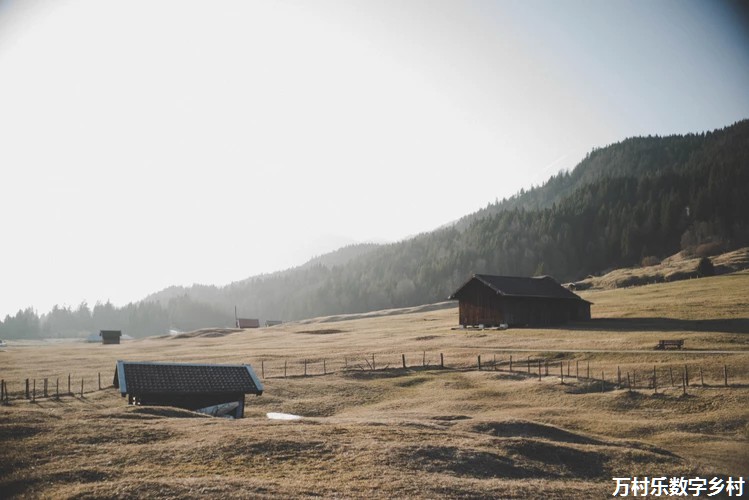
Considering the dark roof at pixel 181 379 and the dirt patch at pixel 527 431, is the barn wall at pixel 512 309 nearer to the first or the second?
the dark roof at pixel 181 379

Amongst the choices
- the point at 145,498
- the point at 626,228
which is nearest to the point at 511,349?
the point at 145,498

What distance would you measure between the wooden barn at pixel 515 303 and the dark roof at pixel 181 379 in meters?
47.9

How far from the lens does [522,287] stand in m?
82.0

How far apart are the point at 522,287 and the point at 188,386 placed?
58.3m

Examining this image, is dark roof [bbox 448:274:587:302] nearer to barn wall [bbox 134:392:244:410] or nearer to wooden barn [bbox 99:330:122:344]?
barn wall [bbox 134:392:244:410]

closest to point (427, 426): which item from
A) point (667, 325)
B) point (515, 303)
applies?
point (667, 325)

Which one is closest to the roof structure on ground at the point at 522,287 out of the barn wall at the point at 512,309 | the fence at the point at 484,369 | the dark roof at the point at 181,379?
the barn wall at the point at 512,309

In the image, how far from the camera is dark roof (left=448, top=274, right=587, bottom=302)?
258 feet

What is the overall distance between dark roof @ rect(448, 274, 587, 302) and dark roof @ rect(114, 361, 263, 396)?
1885 inches

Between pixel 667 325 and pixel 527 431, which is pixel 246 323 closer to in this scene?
pixel 667 325

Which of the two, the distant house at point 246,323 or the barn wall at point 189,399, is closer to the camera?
the barn wall at point 189,399

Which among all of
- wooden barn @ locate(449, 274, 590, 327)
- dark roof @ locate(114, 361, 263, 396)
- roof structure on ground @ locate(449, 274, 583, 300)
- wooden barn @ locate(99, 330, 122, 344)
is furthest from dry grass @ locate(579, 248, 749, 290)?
wooden barn @ locate(99, 330, 122, 344)

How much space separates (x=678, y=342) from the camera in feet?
159

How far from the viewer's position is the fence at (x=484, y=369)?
131 feet
